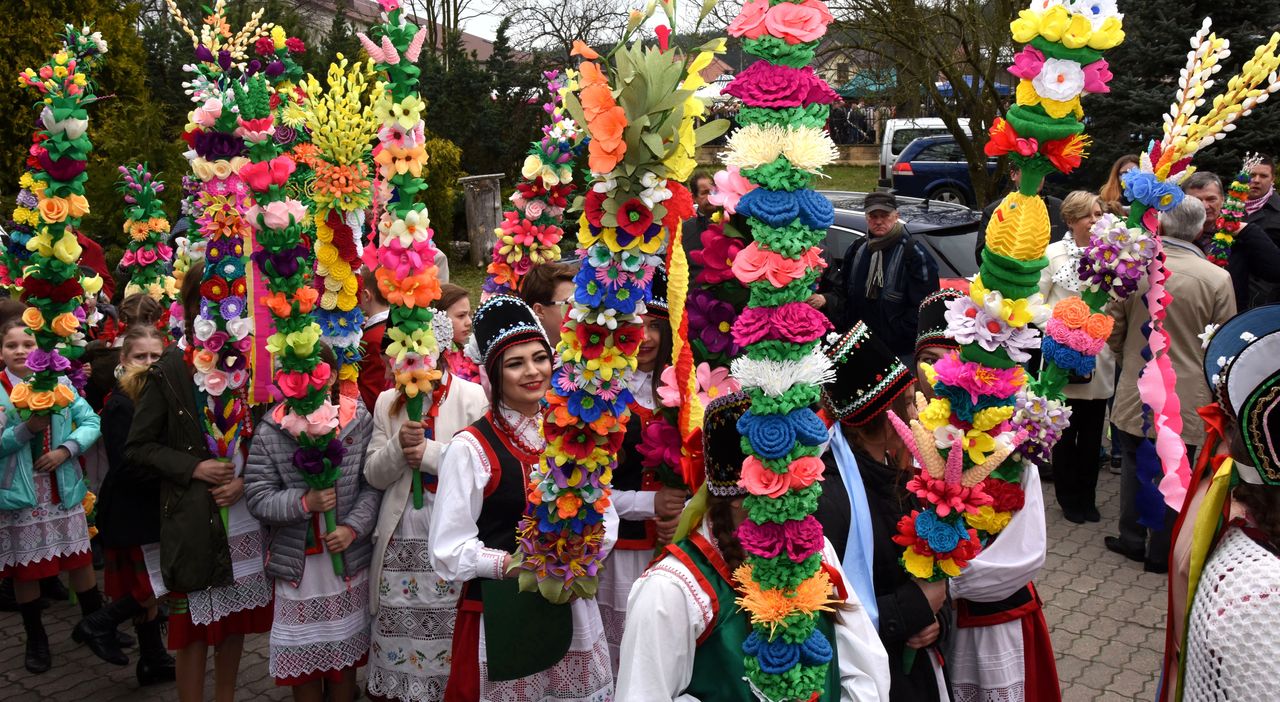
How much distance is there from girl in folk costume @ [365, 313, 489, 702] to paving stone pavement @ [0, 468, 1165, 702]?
4.06ft

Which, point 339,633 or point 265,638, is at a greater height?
point 339,633

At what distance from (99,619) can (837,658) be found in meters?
4.12

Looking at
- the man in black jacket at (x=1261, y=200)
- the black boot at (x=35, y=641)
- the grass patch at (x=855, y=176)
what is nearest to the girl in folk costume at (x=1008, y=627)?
the black boot at (x=35, y=641)

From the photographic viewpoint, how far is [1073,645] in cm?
541

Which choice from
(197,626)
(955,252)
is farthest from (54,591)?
(955,252)

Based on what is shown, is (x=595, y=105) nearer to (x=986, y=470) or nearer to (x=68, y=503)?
(x=986, y=470)

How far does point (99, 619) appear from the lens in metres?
5.05

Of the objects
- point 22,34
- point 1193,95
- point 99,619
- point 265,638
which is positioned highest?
point 22,34

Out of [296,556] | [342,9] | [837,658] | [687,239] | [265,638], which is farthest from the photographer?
[342,9]

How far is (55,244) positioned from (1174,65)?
12802 mm

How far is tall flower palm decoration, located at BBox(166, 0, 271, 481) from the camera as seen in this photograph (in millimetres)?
4020

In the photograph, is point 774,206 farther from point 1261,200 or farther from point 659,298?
point 1261,200

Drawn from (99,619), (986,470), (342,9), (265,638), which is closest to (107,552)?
(99,619)

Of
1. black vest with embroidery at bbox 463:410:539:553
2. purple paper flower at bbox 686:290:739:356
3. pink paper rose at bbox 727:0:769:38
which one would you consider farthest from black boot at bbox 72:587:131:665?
pink paper rose at bbox 727:0:769:38
